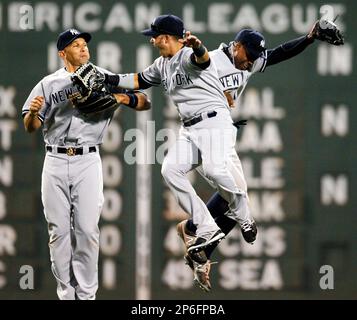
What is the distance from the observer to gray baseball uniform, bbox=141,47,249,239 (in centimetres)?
619

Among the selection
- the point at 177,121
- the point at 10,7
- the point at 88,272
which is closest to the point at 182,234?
the point at 88,272

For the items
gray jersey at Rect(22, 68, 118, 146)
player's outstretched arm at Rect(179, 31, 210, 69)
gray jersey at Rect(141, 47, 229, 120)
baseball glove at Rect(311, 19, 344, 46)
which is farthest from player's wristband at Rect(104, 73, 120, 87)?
baseball glove at Rect(311, 19, 344, 46)

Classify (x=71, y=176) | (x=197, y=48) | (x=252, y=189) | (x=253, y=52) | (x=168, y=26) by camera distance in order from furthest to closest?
(x=252, y=189), (x=71, y=176), (x=253, y=52), (x=168, y=26), (x=197, y=48)

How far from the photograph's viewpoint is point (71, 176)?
6480 millimetres

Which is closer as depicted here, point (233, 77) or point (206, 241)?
point (206, 241)

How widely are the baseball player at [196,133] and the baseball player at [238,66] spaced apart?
8 centimetres

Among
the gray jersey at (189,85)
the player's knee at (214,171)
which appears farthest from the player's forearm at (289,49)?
the player's knee at (214,171)

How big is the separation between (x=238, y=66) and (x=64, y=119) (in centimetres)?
99

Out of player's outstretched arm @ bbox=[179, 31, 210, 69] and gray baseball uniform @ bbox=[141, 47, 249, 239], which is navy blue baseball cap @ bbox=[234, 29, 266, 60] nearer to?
gray baseball uniform @ bbox=[141, 47, 249, 239]

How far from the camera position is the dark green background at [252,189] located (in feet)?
25.7

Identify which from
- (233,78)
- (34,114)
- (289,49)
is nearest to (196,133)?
(233,78)

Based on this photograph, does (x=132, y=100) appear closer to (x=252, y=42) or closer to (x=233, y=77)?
(x=233, y=77)

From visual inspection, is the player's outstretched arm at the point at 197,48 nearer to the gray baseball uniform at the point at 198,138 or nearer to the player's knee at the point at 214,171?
the gray baseball uniform at the point at 198,138

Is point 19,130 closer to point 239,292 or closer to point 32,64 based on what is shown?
point 32,64
